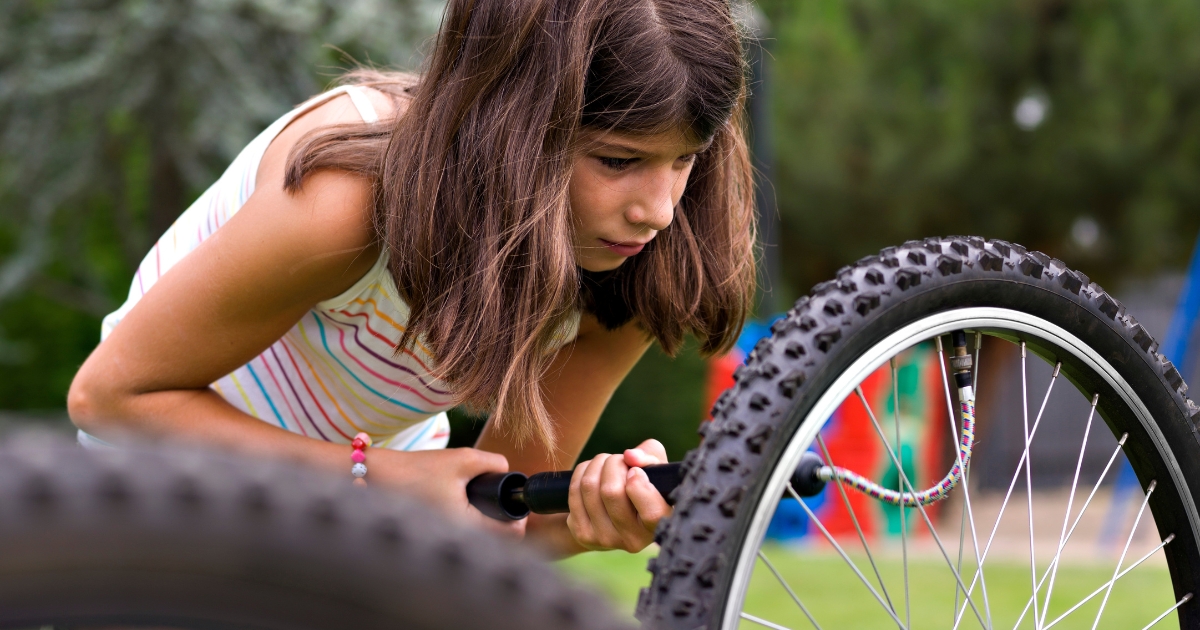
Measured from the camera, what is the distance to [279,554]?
0.37 metres

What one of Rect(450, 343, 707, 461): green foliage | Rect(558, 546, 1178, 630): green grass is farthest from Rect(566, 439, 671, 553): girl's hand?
Rect(450, 343, 707, 461): green foliage

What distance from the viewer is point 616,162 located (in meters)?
1.20

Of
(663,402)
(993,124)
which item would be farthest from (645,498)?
(993,124)

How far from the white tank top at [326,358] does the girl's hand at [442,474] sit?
142mm

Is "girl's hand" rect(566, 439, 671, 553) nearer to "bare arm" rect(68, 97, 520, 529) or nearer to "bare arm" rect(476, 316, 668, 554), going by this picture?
"bare arm" rect(68, 97, 520, 529)

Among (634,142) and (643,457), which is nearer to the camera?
(643,457)

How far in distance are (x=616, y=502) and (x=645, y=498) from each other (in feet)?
0.15

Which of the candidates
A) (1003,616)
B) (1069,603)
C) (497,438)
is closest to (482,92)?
(497,438)

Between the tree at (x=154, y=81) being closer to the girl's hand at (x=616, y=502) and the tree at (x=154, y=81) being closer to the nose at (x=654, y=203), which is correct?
the nose at (x=654, y=203)

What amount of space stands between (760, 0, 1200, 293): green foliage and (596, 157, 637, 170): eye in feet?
23.4

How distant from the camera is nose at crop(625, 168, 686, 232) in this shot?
3.91ft

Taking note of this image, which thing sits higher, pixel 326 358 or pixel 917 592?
pixel 917 592

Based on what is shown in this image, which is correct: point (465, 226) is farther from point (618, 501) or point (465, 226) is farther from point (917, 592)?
point (917, 592)

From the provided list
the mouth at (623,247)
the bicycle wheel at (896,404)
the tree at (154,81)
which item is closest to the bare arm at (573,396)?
the mouth at (623,247)
